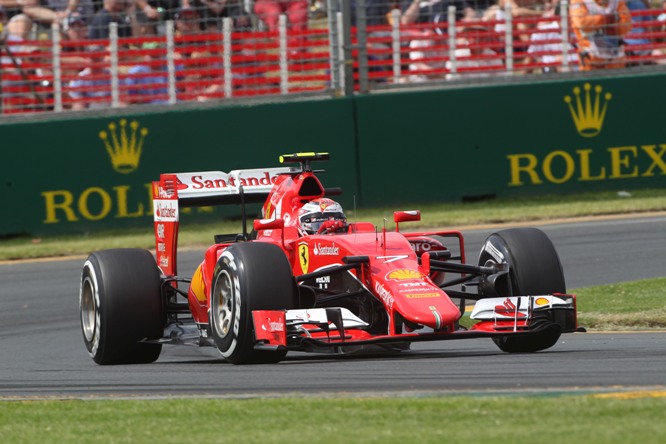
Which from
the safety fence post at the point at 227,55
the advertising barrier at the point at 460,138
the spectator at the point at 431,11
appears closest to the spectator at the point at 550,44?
the advertising barrier at the point at 460,138

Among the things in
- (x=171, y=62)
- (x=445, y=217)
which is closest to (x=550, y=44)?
(x=445, y=217)

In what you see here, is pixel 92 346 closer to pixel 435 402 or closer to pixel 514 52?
pixel 435 402

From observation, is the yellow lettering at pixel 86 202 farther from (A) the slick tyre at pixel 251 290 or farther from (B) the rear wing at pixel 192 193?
(A) the slick tyre at pixel 251 290

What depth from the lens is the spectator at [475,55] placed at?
19.0 metres

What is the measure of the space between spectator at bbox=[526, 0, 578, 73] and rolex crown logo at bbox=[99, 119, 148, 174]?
5349mm

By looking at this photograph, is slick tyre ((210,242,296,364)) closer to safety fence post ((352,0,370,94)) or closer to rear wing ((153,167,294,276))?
rear wing ((153,167,294,276))

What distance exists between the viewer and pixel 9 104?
1852 cm

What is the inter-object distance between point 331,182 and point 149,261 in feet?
27.6

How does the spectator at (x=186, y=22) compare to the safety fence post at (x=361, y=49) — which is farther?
the safety fence post at (x=361, y=49)

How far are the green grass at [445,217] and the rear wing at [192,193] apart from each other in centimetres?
585

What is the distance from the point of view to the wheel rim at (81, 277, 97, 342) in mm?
10570

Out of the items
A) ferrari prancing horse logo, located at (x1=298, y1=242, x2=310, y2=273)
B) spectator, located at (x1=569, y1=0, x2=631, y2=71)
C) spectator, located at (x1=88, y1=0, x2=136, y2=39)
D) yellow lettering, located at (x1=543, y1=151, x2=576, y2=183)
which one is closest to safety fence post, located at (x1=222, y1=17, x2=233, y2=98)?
spectator, located at (x1=88, y1=0, x2=136, y2=39)

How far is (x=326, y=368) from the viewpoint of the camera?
348 inches

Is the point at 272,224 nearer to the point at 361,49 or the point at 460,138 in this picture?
the point at 460,138
